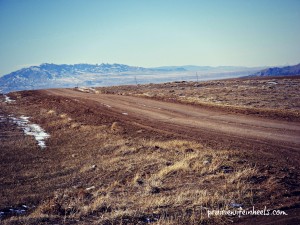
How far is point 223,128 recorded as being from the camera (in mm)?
16969

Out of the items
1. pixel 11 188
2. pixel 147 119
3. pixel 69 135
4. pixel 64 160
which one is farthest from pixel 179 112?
pixel 11 188

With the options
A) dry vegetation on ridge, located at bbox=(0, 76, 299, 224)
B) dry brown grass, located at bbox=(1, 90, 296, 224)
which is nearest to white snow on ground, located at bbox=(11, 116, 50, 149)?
dry brown grass, located at bbox=(1, 90, 296, 224)

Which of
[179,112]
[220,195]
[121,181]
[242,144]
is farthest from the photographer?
[179,112]

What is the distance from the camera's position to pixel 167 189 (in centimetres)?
917

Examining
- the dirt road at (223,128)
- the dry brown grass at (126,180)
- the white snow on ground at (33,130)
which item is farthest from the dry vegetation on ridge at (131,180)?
the dirt road at (223,128)

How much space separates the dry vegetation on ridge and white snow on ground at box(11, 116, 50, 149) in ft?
2.60

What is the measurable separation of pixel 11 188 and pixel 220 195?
7.89 metres

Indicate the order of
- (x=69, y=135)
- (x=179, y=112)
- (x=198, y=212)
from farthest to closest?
1. (x=179, y=112)
2. (x=69, y=135)
3. (x=198, y=212)

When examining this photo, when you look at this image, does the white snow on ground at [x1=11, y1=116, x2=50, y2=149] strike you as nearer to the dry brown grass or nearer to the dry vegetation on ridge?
the dry brown grass

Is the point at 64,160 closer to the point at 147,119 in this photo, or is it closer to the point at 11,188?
the point at 11,188

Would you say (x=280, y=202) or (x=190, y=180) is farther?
(x=190, y=180)

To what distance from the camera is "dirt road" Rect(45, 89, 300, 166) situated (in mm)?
12997

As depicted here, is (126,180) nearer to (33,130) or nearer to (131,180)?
(131,180)

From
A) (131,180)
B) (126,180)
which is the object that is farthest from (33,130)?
(131,180)
